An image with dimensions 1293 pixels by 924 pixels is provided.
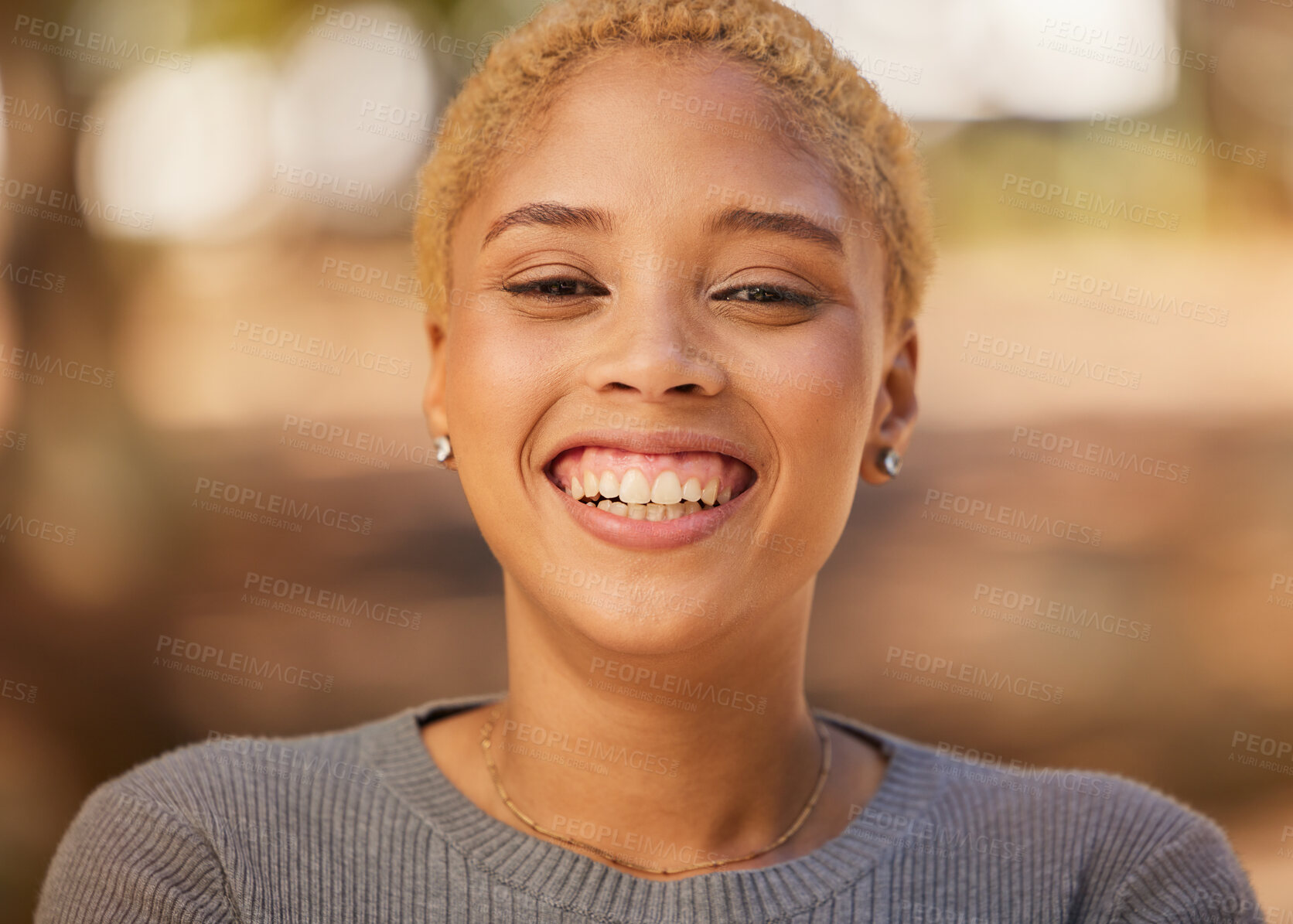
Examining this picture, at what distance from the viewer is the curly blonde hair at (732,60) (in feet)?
4.99

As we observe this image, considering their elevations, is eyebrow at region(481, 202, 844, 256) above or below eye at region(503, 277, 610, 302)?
above

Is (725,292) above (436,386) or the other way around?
above

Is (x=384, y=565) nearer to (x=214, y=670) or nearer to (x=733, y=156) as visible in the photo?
(x=214, y=670)

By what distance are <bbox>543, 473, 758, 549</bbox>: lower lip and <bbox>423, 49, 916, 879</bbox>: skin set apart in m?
0.01

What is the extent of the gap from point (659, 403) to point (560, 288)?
216 millimetres

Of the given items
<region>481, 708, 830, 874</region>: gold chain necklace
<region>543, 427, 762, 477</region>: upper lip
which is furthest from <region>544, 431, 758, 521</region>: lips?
<region>481, 708, 830, 874</region>: gold chain necklace

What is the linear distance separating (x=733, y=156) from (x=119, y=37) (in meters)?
2.23

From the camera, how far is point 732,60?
151cm

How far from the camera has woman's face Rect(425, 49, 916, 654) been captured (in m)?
1.38

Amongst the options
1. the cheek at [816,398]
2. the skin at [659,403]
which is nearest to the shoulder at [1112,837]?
the skin at [659,403]

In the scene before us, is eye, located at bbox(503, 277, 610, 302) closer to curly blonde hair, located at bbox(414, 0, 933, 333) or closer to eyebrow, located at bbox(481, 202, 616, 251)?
eyebrow, located at bbox(481, 202, 616, 251)

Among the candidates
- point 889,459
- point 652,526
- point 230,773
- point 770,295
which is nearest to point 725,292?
point 770,295

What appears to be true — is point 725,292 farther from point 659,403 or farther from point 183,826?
point 183,826

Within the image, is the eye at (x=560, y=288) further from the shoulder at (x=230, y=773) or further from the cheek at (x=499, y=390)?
the shoulder at (x=230, y=773)
